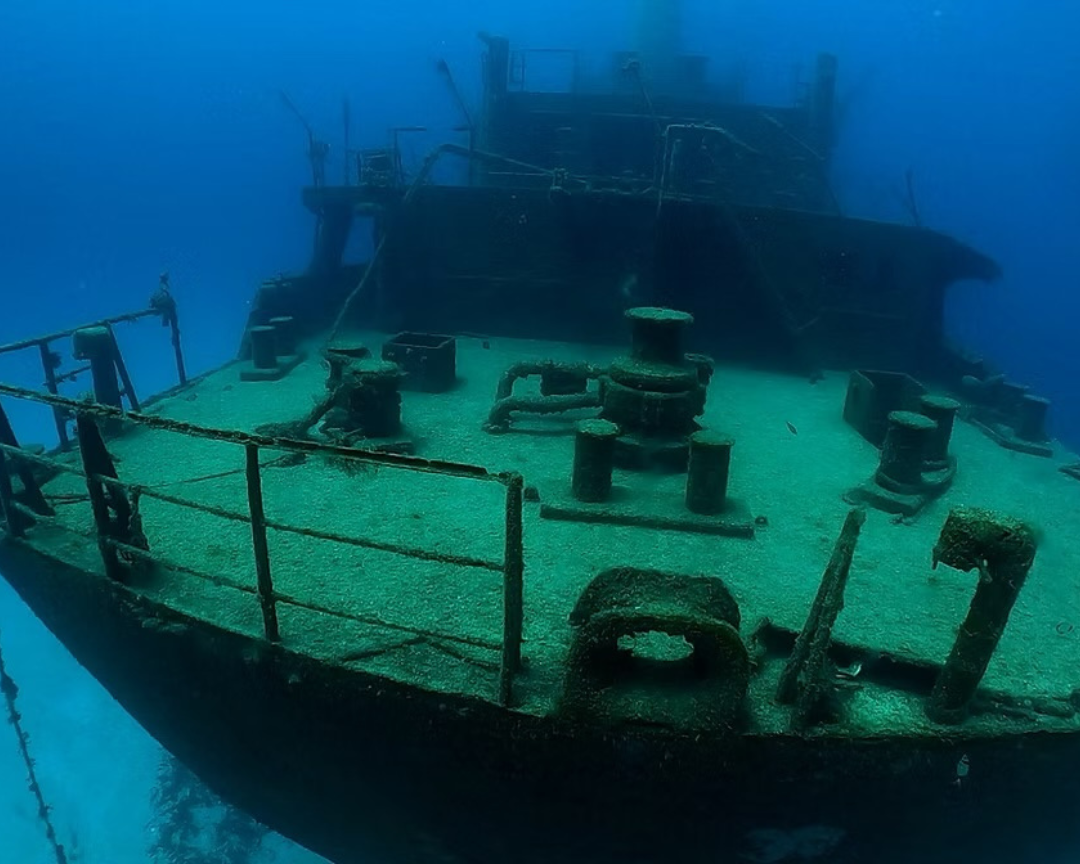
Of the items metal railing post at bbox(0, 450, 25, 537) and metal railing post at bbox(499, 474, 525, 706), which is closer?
metal railing post at bbox(499, 474, 525, 706)

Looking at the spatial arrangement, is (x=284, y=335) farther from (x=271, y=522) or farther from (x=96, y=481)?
(x=271, y=522)

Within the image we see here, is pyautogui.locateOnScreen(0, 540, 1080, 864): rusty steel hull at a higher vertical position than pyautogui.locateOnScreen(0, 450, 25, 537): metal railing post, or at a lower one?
lower

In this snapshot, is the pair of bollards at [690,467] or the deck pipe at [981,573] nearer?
the deck pipe at [981,573]

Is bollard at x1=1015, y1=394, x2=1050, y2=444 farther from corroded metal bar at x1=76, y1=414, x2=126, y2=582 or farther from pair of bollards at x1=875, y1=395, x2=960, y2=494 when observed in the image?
corroded metal bar at x1=76, y1=414, x2=126, y2=582

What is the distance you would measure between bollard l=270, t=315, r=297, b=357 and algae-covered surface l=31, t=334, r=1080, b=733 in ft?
9.09

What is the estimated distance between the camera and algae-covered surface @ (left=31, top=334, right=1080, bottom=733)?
4.20 metres

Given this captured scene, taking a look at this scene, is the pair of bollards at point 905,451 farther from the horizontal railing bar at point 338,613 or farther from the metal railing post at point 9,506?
the metal railing post at point 9,506

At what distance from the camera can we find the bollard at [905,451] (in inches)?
257

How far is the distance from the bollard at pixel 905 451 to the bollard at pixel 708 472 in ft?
6.15

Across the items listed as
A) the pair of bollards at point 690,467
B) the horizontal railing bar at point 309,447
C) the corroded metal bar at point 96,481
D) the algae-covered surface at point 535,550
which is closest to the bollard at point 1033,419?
the algae-covered surface at point 535,550

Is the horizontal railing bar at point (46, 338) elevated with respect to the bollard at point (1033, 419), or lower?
elevated

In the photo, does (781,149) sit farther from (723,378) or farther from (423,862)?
(423,862)

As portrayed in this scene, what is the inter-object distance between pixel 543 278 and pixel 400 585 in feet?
30.0

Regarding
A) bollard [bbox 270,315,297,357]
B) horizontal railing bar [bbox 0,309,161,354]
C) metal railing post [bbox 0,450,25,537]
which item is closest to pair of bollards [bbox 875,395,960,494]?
metal railing post [bbox 0,450,25,537]
